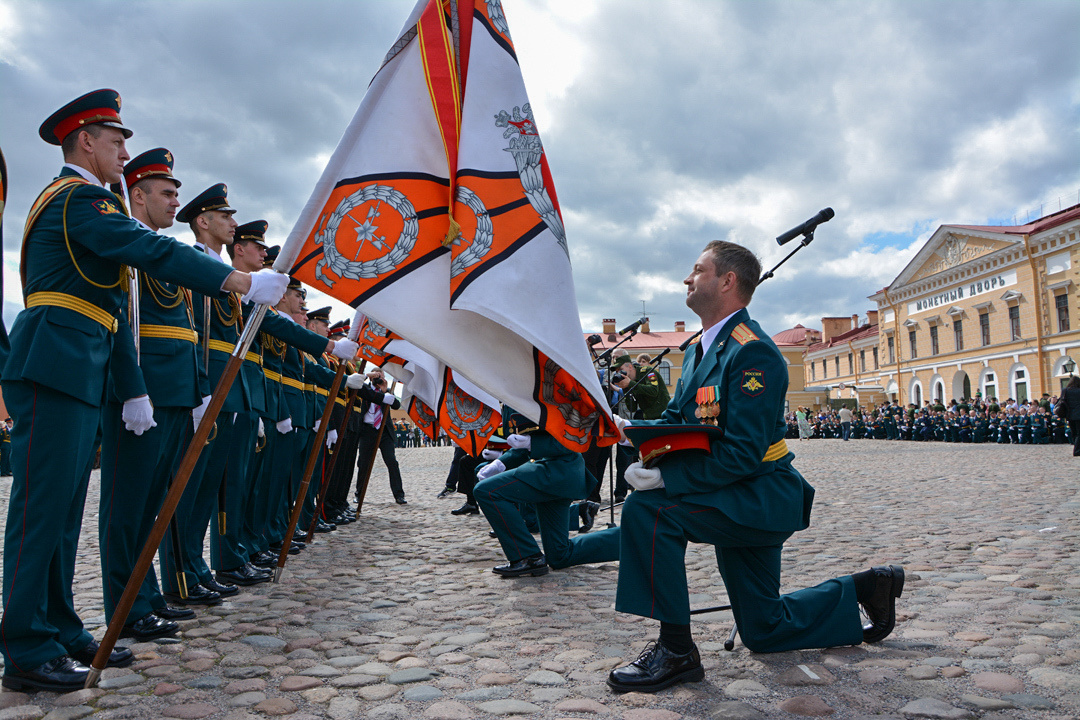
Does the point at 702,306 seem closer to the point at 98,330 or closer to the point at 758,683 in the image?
the point at 758,683

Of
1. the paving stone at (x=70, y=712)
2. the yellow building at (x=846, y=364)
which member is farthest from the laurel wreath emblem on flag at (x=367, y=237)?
the yellow building at (x=846, y=364)

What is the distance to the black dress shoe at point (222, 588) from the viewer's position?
4.47 m

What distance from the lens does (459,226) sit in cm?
339

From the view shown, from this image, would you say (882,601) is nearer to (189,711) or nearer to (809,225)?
(809,225)

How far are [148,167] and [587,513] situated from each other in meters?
4.70

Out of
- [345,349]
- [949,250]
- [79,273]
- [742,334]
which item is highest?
[949,250]

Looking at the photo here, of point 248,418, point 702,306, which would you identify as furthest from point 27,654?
point 702,306

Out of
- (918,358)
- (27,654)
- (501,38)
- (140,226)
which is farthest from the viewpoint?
(918,358)

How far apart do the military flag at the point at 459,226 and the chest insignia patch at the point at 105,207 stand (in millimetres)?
661

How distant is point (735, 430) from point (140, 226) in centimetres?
249

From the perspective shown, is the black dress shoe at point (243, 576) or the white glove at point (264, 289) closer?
the white glove at point (264, 289)

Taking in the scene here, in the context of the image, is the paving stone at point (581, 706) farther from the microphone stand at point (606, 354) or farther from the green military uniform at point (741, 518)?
the microphone stand at point (606, 354)

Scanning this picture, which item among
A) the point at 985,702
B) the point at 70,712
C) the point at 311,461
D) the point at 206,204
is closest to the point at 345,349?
the point at 311,461

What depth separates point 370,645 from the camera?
3.46 metres
